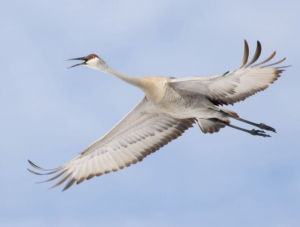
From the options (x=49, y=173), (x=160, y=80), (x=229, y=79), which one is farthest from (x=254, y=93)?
(x=49, y=173)

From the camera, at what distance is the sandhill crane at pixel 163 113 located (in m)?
16.6

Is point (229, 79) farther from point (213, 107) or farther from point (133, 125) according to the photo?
point (133, 125)

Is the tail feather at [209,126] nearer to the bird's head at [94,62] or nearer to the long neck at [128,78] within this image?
the long neck at [128,78]

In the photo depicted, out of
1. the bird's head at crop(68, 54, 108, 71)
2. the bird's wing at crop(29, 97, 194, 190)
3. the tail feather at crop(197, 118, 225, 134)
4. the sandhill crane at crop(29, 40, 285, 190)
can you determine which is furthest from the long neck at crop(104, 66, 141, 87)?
the tail feather at crop(197, 118, 225, 134)

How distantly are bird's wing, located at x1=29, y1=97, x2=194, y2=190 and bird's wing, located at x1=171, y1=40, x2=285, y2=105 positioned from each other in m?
1.35

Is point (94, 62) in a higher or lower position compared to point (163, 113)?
higher

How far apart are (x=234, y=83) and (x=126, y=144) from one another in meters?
3.18

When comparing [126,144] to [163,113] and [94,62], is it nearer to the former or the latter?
[163,113]

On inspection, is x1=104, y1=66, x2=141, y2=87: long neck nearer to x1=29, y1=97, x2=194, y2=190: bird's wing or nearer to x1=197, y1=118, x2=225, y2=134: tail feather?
x1=29, y1=97, x2=194, y2=190: bird's wing

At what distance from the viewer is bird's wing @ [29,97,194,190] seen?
1809cm

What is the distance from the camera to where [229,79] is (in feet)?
54.5

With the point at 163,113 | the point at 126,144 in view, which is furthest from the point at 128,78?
the point at 126,144

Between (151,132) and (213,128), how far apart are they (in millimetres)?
1527

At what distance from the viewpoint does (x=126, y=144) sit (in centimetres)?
1834
